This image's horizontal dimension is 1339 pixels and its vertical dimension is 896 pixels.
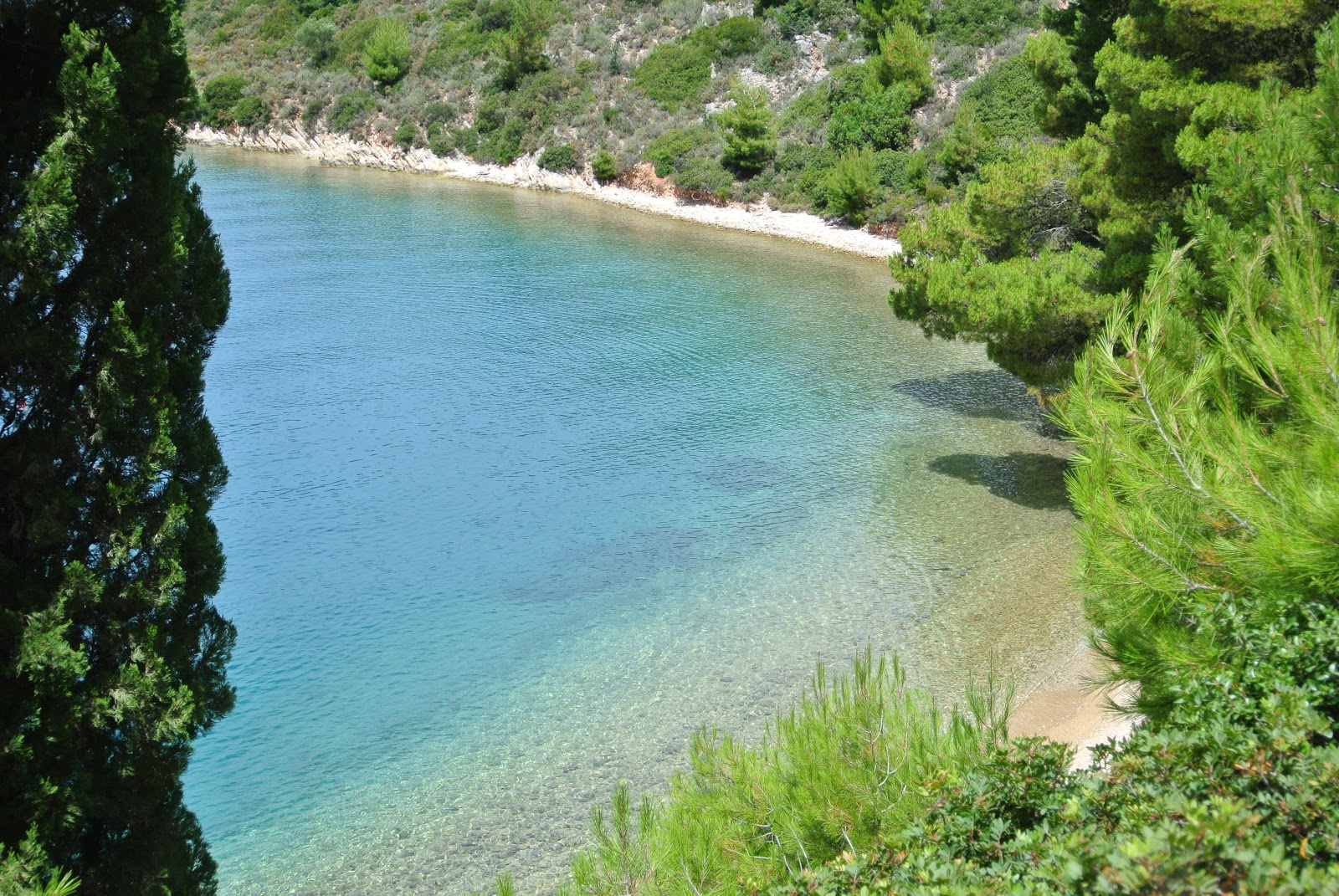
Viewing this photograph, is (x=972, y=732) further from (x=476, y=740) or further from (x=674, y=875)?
(x=476, y=740)

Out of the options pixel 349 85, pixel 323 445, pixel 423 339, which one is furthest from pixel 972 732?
pixel 349 85

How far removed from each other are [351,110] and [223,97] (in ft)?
32.6

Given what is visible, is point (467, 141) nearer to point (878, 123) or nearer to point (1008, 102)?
point (878, 123)

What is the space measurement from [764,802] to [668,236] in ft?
92.7

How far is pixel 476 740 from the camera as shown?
29.9 feet

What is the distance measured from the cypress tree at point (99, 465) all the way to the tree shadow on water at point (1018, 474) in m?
10.4

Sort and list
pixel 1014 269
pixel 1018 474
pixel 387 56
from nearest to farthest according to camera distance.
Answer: pixel 1014 269, pixel 1018 474, pixel 387 56

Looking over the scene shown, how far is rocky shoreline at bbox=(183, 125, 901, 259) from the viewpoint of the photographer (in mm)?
30781

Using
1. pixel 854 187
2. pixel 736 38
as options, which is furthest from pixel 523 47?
pixel 854 187

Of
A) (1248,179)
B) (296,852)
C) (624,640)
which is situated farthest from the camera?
(624,640)

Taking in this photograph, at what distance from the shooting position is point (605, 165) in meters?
39.4

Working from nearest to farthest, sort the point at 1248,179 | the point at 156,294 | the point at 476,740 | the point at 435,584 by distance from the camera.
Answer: the point at 156,294 < the point at 1248,179 < the point at 476,740 < the point at 435,584

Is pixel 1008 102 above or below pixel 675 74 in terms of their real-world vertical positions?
below

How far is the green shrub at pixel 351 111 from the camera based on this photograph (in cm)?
5009
